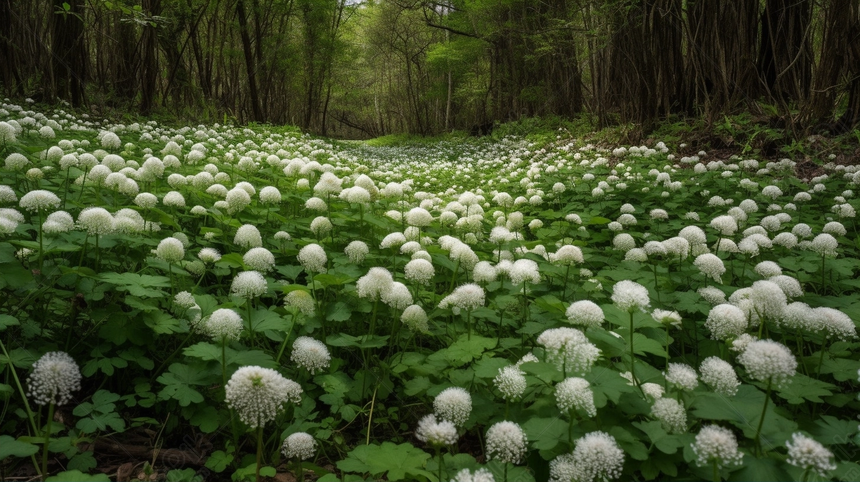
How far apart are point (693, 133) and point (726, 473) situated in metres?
9.80

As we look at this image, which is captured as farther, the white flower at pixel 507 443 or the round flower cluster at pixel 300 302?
the round flower cluster at pixel 300 302

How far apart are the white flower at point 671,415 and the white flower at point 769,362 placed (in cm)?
26

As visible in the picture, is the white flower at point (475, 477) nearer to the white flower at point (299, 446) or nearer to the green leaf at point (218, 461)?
the white flower at point (299, 446)

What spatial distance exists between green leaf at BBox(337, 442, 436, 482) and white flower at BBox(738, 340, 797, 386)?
1126 millimetres

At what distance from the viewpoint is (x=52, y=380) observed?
1.53 meters

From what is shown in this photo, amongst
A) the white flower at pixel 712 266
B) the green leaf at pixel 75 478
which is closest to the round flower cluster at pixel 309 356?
the green leaf at pixel 75 478

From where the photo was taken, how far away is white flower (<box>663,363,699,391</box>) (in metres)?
1.59

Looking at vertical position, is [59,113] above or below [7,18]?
below

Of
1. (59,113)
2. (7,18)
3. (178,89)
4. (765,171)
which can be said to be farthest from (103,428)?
(178,89)

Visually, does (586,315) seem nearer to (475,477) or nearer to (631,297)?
(631,297)

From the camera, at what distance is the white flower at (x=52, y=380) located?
4.97ft

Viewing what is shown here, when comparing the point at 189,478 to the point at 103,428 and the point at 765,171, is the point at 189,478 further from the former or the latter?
the point at 765,171

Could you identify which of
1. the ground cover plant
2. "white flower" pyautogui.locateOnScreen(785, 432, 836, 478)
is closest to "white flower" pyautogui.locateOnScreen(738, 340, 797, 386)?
the ground cover plant

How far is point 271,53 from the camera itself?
23781 millimetres
